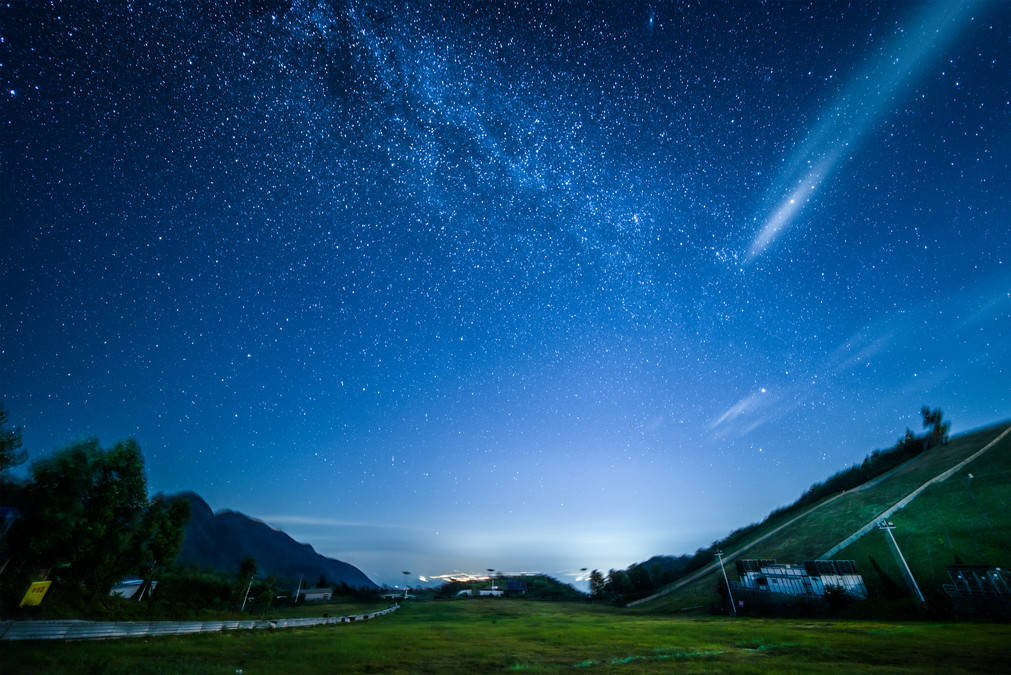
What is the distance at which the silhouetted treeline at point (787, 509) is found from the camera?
346 ft

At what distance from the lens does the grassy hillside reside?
5931 centimetres

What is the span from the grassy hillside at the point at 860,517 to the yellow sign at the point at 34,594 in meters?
77.5

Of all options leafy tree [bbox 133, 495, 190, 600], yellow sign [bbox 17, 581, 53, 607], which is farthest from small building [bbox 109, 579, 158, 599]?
yellow sign [bbox 17, 581, 53, 607]

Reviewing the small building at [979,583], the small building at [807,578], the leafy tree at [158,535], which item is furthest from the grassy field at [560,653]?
the leafy tree at [158,535]

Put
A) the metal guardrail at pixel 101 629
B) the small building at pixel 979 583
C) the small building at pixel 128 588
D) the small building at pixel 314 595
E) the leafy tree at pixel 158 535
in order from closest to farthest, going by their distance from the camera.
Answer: the metal guardrail at pixel 101 629 < the small building at pixel 979 583 < the leafy tree at pixel 158 535 < the small building at pixel 128 588 < the small building at pixel 314 595

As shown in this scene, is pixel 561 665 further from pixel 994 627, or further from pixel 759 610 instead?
pixel 759 610

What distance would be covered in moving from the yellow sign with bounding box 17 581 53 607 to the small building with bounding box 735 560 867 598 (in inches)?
2931

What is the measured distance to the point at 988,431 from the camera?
100 m

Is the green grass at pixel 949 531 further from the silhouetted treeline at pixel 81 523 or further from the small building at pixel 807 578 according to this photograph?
the silhouetted treeline at pixel 81 523

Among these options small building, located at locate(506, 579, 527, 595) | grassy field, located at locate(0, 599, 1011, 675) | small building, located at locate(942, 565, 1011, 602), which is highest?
small building, located at locate(506, 579, 527, 595)

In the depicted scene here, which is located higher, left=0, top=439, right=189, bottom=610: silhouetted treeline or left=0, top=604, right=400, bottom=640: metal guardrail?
left=0, top=439, right=189, bottom=610: silhouetted treeline

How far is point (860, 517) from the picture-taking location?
72.8 meters

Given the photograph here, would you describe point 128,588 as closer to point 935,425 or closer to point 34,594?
point 34,594

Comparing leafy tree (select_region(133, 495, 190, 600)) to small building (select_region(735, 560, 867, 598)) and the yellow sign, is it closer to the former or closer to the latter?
the yellow sign
